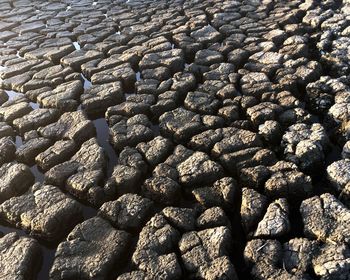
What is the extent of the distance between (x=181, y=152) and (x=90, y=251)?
3.66ft

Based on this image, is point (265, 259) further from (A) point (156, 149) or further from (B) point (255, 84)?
(B) point (255, 84)

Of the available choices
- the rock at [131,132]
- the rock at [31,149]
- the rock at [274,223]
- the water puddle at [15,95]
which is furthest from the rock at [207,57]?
the rock at [274,223]

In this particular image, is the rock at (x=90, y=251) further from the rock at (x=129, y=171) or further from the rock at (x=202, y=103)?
the rock at (x=202, y=103)

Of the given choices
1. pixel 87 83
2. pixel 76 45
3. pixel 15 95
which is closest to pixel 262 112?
pixel 87 83

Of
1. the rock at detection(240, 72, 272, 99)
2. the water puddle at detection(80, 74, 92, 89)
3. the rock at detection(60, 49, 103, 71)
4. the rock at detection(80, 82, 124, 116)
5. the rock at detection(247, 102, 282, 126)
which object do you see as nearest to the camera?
the rock at detection(247, 102, 282, 126)

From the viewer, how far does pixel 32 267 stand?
7.81ft

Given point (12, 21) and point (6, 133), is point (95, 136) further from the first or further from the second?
point (12, 21)

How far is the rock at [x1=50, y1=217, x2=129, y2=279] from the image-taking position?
2252mm

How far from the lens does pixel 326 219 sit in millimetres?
2365

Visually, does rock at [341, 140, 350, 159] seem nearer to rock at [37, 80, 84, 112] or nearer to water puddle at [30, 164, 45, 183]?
water puddle at [30, 164, 45, 183]

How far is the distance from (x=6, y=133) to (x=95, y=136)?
88 cm

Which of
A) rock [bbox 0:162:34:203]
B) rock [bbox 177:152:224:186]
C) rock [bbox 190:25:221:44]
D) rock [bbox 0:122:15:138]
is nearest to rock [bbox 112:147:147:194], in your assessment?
rock [bbox 177:152:224:186]

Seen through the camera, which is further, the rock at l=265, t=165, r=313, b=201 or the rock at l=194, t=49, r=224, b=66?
the rock at l=194, t=49, r=224, b=66

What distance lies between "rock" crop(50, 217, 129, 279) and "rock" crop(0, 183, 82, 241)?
157 millimetres
